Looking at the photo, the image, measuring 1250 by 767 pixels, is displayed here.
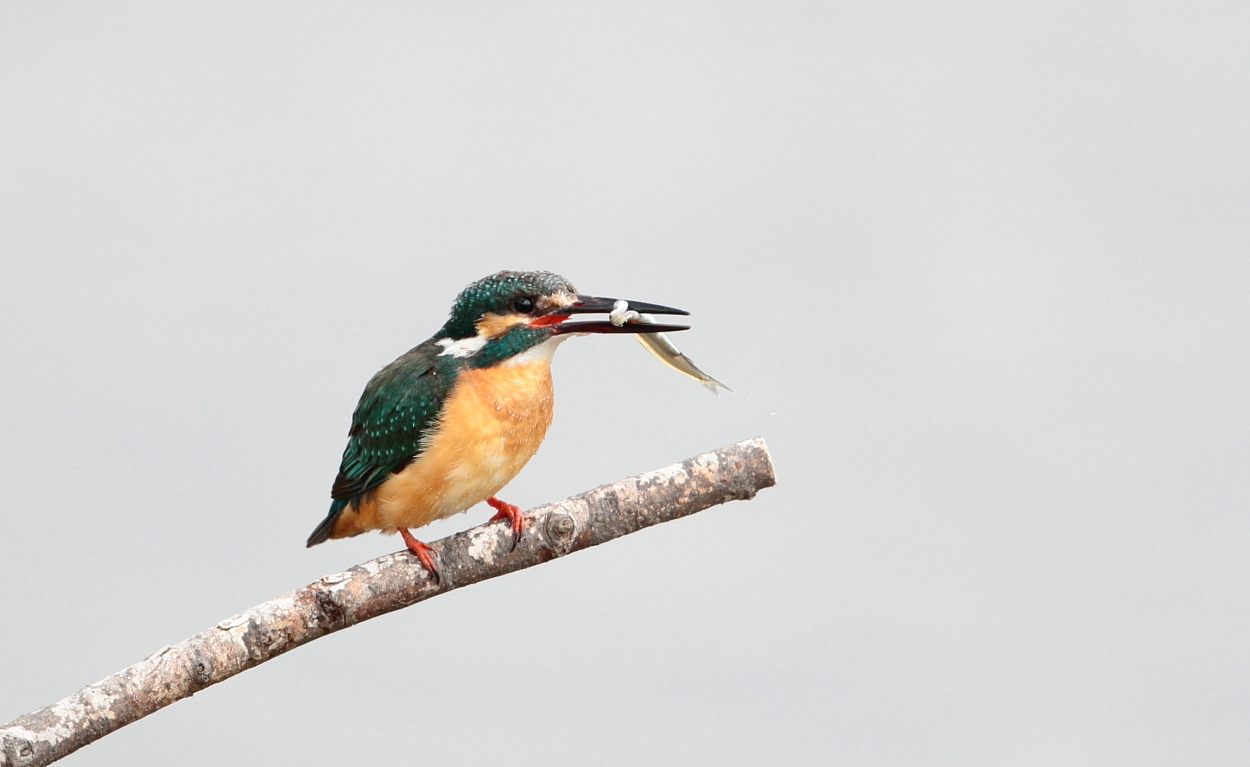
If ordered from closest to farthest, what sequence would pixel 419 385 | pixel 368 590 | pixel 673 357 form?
1. pixel 368 590
2. pixel 419 385
3. pixel 673 357

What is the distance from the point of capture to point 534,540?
3.34m

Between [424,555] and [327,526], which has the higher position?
[327,526]

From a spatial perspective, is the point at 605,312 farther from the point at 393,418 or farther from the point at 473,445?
the point at 393,418

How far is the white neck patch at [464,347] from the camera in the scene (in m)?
3.34

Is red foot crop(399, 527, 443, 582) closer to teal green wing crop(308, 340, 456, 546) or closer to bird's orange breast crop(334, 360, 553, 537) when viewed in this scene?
bird's orange breast crop(334, 360, 553, 537)

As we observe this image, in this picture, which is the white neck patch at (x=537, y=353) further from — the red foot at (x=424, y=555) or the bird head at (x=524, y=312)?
the red foot at (x=424, y=555)

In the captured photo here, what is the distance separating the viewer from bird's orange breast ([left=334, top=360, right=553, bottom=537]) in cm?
325

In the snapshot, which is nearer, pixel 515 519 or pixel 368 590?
pixel 368 590

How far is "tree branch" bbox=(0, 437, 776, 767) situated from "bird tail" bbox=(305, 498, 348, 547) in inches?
12.9

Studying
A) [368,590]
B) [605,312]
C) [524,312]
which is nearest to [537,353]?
[524,312]

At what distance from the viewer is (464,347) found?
3361 millimetres

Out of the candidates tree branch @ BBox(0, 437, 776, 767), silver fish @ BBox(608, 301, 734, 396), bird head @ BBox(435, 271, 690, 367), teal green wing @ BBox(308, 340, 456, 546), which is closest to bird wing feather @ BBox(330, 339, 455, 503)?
teal green wing @ BBox(308, 340, 456, 546)

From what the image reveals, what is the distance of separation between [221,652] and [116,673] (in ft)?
0.80

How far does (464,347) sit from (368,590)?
27.1 inches
